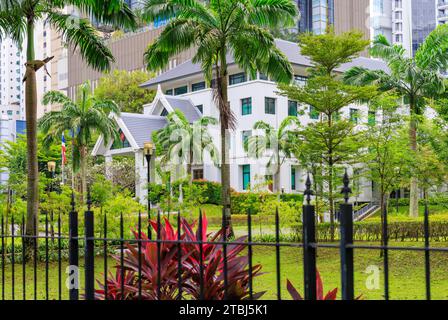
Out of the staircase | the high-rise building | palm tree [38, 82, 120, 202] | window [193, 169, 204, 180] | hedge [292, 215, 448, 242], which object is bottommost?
the staircase

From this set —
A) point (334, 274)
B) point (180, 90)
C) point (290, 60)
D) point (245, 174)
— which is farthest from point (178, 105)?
point (334, 274)

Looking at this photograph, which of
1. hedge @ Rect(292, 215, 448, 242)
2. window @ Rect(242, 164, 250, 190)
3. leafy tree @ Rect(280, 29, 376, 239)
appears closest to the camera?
leafy tree @ Rect(280, 29, 376, 239)

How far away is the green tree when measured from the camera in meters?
68.2

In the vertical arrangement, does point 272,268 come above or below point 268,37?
below

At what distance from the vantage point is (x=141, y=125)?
5084cm

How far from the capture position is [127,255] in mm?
6703

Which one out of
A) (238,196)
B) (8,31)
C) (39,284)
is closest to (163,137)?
(238,196)

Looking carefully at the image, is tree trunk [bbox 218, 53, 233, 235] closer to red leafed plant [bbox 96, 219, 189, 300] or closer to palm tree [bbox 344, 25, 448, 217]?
palm tree [bbox 344, 25, 448, 217]

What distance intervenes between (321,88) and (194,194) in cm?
603

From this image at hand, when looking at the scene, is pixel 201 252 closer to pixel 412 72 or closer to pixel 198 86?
pixel 412 72

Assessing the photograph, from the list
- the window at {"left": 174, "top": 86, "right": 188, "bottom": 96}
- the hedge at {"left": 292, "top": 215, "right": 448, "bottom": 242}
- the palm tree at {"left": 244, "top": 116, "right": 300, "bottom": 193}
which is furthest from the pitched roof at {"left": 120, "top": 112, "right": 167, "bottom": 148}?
the hedge at {"left": 292, "top": 215, "right": 448, "bottom": 242}

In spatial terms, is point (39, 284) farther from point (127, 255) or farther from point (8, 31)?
point (127, 255)

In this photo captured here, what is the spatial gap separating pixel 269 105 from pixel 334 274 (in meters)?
31.2

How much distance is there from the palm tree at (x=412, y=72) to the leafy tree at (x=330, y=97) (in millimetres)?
10089
